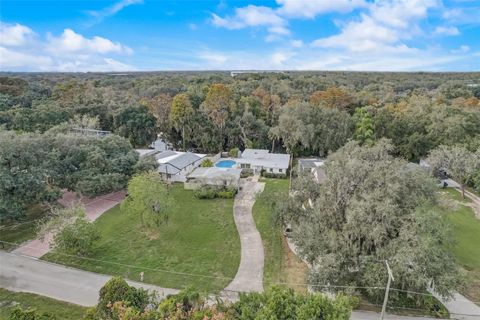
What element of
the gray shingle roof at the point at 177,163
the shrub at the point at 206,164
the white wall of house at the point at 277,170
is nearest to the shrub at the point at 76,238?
the gray shingle roof at the point at 177,163

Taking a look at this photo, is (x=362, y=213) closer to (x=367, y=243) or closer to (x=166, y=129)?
(x=367, y=243)

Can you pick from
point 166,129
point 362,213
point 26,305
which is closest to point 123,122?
point 166,129

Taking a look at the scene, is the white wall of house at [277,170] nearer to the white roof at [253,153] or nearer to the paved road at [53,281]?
the white roof at [253,153]

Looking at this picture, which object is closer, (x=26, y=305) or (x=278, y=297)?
(x=278, y=297)

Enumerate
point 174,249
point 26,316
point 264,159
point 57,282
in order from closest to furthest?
point 26,316 → point 57,282 → point 174,249 → point 264,159

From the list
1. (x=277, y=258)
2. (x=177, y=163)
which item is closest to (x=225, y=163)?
(x=177, y=163)

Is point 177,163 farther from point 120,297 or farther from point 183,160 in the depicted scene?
point 120,297
